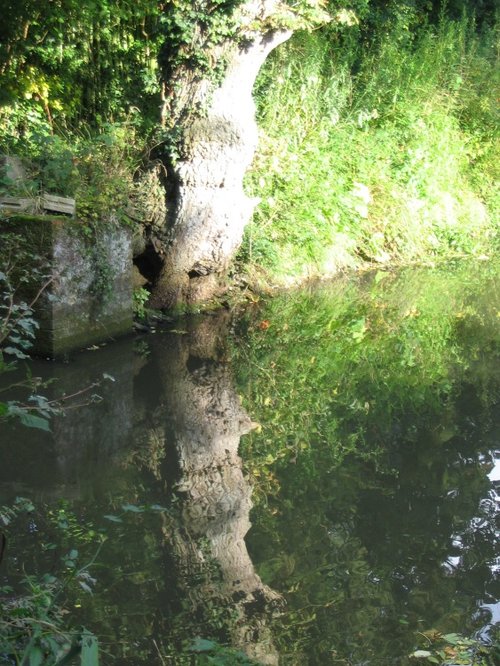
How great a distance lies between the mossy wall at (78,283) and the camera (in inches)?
282

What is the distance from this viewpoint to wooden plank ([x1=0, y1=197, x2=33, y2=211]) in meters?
7.32

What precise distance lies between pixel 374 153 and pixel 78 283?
20.4 ft

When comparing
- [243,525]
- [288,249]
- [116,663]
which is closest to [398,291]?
[288,249]

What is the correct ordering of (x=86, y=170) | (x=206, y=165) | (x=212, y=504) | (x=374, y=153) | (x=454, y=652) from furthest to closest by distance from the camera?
(x=374, y=153) → (x=206, y=165) → (x=86, y=170) → (x=212, y=504) → (x=454, y=652)

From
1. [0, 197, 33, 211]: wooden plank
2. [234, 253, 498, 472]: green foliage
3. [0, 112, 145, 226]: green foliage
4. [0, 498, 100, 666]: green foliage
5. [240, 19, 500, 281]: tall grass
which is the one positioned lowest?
[0, 498, 100, 666]: green foliage

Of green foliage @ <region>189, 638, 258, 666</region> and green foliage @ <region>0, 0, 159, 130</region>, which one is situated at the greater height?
green foliage @ <region>0, 0, 159, 130</region>

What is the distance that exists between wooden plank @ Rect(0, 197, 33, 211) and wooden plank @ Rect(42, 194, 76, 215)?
0.12 metres

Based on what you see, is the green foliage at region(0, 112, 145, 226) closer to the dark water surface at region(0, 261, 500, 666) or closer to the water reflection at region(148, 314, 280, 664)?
the dark water surface at region(0, 261, 500, 666)

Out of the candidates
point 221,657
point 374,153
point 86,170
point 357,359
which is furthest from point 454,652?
point 374,153

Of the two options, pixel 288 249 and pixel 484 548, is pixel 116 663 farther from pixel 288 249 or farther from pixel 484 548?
pixel 288 249

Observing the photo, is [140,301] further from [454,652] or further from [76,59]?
[454,652]

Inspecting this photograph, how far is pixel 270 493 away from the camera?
493cm

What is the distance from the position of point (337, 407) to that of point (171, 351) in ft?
5.63

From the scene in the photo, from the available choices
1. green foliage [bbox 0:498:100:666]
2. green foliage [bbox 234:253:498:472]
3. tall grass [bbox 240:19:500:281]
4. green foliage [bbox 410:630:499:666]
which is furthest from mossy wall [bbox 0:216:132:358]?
green foliage [bbox 410:630:499:666]
